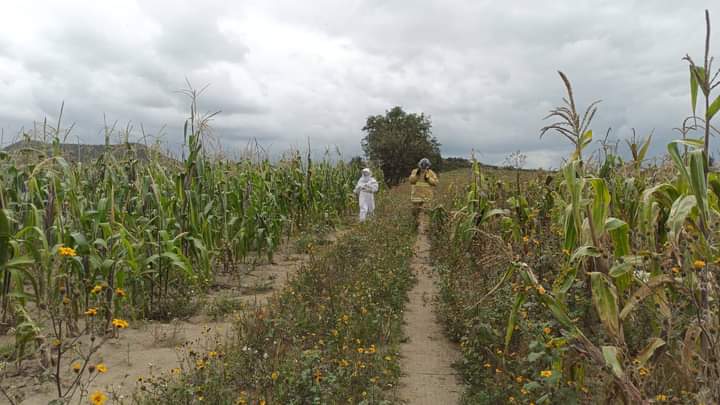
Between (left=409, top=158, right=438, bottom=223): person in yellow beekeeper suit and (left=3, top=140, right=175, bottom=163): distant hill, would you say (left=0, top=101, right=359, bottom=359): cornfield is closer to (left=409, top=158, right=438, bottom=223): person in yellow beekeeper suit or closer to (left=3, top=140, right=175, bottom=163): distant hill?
(left=3, top=140, right=175, bottom=163): distant hill

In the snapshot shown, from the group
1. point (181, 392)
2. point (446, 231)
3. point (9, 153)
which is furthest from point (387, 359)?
point (446, 231)

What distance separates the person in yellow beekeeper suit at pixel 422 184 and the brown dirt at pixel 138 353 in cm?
583

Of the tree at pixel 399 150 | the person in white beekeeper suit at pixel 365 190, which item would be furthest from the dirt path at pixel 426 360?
the tree at pixel 399 150

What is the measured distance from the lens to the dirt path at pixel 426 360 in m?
3.33

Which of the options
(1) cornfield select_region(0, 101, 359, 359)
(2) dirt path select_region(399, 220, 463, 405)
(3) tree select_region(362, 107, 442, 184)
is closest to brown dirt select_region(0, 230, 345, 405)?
(1) cornfield select_region(0, 101, 359, 359)

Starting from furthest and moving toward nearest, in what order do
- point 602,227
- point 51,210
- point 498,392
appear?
1. point 51,210
2. point 498,392
3. point 602,227

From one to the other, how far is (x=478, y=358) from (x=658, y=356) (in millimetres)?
1537

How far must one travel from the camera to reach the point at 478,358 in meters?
3.55

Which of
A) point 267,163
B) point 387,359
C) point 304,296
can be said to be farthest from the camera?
point 267,163

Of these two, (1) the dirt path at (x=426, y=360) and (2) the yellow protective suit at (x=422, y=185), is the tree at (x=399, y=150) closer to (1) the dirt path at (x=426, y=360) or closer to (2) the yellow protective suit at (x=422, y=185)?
(2) the yellow protective suit at (x=422, y=185)

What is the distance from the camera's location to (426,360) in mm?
3936

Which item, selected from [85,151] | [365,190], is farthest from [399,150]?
[85,151]

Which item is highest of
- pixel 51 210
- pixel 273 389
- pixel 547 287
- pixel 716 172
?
pixel 716 172

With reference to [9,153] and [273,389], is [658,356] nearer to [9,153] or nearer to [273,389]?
[273,389]
